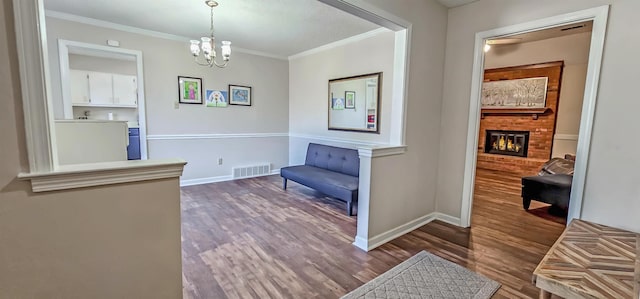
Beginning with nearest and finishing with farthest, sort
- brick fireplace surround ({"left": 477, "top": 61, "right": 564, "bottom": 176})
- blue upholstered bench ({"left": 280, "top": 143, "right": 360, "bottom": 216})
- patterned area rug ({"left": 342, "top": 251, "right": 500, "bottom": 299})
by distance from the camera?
patterned area rug ({"left": 342, "top": 251, "right": 500, "bottom": 299}) → blue upholstered bench ({"left": 280, "top": 143, "right": 360, "bottom": 216}) → brick fireplace surround ({"left": 477, "top": 61, "right": 564, "bottom": 176})

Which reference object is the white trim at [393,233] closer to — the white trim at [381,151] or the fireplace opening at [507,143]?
the white trim at [381,151]

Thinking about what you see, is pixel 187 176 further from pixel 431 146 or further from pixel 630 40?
pixel 630 40

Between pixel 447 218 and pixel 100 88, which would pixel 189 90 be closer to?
pixel 100 88

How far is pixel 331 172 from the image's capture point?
4141mm

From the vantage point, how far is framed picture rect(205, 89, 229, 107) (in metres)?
4.76

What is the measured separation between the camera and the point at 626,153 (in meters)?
2.04

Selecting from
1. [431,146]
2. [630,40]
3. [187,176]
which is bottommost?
[187,176]

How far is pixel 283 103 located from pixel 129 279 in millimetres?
4647

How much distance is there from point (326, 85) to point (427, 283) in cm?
363

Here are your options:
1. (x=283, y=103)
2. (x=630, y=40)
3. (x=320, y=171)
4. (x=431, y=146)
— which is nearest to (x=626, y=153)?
(x=630, y=40)

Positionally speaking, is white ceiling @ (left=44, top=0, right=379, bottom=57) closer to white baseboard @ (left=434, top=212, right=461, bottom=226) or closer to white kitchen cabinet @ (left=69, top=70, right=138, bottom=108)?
white kitchen cabinet @ (left=69, top=70, right=138, bottom=108)

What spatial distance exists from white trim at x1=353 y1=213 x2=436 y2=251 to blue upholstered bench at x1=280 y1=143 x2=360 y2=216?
0.66 m

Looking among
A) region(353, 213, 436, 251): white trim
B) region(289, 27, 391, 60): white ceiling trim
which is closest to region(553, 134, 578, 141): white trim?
region(353, 213, 436, 251): white trim

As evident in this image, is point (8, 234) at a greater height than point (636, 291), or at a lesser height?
greater
